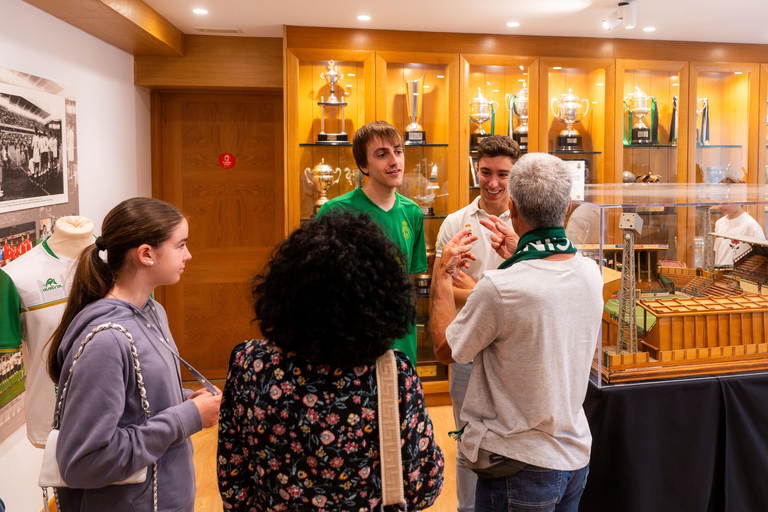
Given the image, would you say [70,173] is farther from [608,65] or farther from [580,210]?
[608,65]

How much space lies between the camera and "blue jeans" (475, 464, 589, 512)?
1.42 m

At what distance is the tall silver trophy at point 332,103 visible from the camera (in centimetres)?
A: 404

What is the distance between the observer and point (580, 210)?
7.01 feet

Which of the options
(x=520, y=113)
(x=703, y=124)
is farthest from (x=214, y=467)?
(x=703, y=124)

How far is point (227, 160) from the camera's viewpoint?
4.63 metres

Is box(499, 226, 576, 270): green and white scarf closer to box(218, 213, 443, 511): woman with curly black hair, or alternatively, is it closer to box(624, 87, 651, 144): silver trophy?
box(218, 213, 443, 511): woman with curly black hair

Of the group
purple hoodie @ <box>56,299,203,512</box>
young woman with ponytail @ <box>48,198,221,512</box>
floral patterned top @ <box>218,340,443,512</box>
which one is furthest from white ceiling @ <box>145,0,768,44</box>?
floral patterned top @ <box>218,340,443,512</box>

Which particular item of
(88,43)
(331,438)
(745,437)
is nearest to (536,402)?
(331,438)

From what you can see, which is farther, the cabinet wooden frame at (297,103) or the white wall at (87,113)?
the cabinet wooden frame at (297,103)

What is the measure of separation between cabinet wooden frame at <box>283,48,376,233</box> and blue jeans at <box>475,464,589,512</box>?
9.16 ft

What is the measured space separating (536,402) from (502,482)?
234 millimetres

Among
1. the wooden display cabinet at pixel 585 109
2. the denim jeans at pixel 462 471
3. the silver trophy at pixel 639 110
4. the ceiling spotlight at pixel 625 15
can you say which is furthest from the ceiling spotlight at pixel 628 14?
the denim jeans at pixel 462 471

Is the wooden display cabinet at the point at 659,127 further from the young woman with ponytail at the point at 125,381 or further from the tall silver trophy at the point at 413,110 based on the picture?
the young woman with ponytail at the point at 125,381

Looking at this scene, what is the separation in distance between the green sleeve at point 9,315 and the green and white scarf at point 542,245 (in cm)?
170
